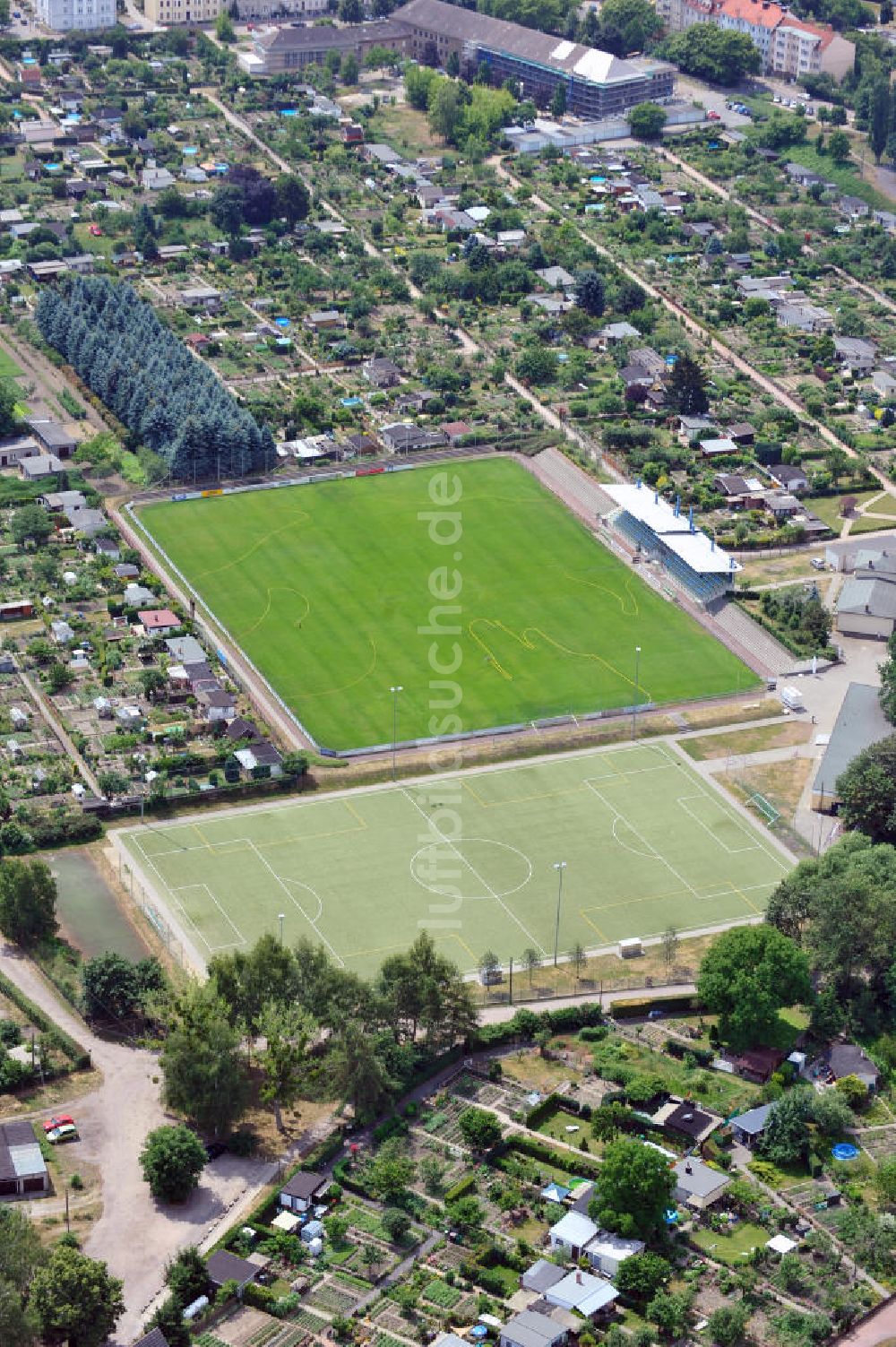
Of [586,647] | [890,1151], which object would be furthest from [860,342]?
[890,1151]

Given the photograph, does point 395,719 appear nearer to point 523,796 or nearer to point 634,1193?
point 523,796

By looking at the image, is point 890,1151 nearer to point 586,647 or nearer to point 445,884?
point 445,884

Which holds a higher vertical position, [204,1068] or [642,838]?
[204,1068]

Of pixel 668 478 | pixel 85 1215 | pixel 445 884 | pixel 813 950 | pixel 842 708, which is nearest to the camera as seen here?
pixel 85 1215

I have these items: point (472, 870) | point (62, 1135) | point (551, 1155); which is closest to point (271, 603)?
point (472, 870)

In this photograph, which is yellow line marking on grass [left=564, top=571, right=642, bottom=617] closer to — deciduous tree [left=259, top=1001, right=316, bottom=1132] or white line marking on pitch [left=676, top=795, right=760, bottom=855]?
white line marking on pitch [left=676, top=795, right=760, bottom=855]

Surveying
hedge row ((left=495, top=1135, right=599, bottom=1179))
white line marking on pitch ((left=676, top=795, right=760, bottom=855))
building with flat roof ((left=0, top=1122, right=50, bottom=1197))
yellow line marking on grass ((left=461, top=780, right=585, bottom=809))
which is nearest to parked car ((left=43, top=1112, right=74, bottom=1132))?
building with flat roof ((left=0, top=1122, right=50, bottom=1197))
